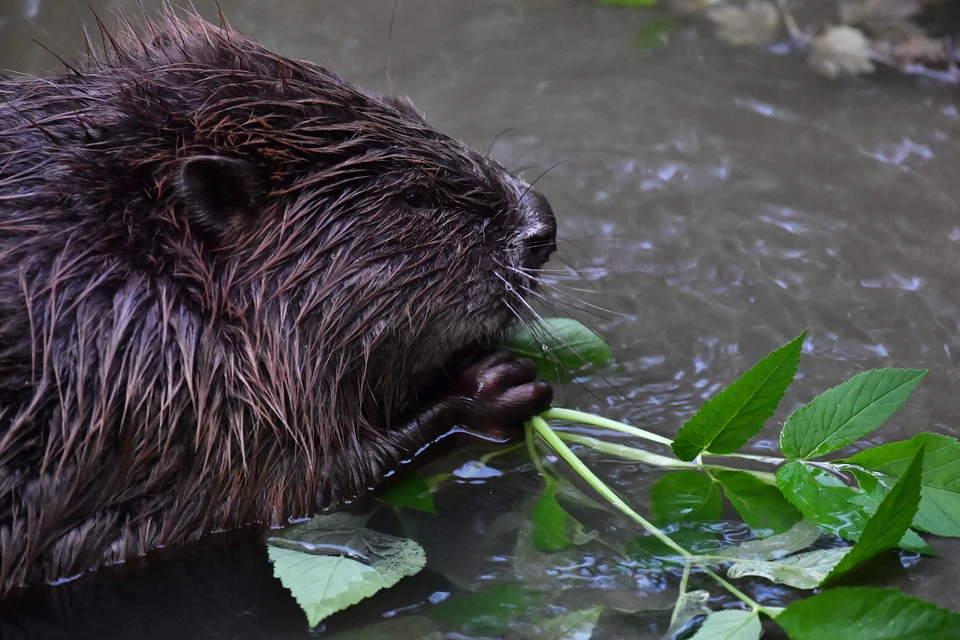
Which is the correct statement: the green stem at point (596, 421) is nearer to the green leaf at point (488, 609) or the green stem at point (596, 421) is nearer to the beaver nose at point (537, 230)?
the beaver nose at point (537, 230)

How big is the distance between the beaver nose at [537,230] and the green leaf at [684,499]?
62cm

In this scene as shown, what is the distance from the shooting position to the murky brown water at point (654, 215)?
2154 millimetres

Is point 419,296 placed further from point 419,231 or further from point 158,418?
point 158,418

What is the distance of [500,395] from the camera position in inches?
96.5

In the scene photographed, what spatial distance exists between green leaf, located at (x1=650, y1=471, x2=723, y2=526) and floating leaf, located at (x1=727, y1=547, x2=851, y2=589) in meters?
0.20

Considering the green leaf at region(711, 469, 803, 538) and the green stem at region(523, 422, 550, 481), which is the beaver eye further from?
the green leaf at region(711, 469, 803, 538)

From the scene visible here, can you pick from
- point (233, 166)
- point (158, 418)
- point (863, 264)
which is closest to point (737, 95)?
point (863, 264)

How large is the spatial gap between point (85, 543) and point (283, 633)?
46 centimetres

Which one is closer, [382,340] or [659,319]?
[382,340]

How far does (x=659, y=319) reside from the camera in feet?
9.43

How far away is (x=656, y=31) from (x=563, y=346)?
6.09ft

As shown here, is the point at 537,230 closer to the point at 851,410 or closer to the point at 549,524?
the point at 549,524

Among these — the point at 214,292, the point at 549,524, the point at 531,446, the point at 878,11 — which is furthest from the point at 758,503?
the point at 878,11

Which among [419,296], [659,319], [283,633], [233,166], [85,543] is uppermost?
[233,166]
